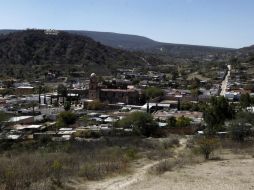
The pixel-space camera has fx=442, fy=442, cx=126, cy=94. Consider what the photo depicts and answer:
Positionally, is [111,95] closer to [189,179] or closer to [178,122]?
[178,122]

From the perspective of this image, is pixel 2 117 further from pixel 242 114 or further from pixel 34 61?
pixel 34 61

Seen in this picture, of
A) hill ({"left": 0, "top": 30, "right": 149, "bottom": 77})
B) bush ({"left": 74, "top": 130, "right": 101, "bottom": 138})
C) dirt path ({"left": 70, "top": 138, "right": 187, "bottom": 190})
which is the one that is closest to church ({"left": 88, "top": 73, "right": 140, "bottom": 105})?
bush ({"left": 74, "top": 130, "right": 101, "bottom": 138})

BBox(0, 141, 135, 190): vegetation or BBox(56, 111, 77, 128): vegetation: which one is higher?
BBox(0, 141, 135, 190): vegetation

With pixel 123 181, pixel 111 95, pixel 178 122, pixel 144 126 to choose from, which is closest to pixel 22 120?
pixel 144 126

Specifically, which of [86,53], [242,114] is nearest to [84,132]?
[242,114]

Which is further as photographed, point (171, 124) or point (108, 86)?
point (108, 86)

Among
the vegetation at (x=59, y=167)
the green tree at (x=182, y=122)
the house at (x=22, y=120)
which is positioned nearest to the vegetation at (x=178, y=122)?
the green tree at (x=182, y=122)

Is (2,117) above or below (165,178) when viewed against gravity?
below

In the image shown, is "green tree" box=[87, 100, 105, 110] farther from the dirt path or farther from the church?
the dirt path
